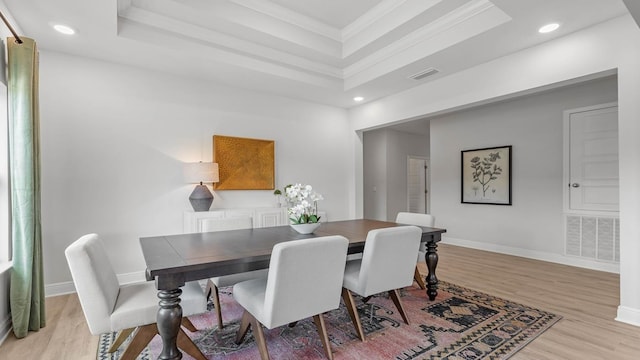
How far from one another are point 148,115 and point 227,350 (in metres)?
2.94

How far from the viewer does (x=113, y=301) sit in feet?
6.02

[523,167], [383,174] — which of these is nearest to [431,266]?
[523,167]

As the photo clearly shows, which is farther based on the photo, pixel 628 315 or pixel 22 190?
pixel 628 315

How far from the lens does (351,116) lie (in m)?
5.57

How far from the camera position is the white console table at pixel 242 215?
3.70 m

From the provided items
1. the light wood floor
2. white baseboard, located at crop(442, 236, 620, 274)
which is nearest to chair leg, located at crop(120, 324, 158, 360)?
the light wood floor

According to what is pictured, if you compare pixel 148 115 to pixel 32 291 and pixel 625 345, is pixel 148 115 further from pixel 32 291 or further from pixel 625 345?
pixel 625 345

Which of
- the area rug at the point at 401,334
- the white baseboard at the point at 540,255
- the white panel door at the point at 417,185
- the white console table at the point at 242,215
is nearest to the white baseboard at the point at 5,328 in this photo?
the area rug at the point at 401,334

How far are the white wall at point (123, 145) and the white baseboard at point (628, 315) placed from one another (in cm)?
392

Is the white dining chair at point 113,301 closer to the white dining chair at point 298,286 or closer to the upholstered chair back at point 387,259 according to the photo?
the white dining chair at point 298,286

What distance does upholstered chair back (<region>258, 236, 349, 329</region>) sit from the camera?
171 centimetres

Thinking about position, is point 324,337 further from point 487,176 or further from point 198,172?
point 487,176

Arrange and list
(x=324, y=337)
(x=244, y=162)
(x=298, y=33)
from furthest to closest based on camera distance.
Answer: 1. (x=244, y=162)
2. (x=298, y=33)
3. (x=324, y=337)

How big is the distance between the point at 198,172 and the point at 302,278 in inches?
98.8
